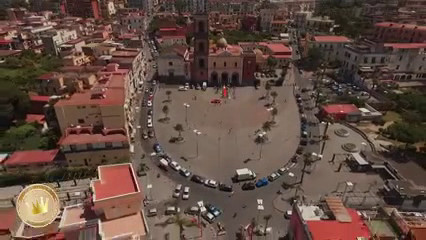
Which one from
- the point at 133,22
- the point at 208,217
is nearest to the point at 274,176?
the point at 208,217

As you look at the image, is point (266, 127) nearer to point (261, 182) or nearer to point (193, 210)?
point (261, 182)

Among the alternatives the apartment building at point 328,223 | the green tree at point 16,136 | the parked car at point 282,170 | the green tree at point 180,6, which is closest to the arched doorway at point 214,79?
the parked car at point 282,170

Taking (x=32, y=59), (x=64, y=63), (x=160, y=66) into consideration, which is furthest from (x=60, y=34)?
(x=160, y=66)

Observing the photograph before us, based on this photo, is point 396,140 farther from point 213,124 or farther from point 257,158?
point 213,124

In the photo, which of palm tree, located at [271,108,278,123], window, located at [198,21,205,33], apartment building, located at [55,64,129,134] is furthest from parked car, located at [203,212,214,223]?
window, located at [198,21,205,33]

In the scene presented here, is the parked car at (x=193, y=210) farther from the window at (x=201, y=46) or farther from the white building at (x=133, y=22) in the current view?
the white building at (x=133, y=22)

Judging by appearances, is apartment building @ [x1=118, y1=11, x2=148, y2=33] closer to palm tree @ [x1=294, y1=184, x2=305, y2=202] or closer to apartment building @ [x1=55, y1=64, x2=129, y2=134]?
apartment building @ [x1=55, y1=64, x2=129, y2=134]
